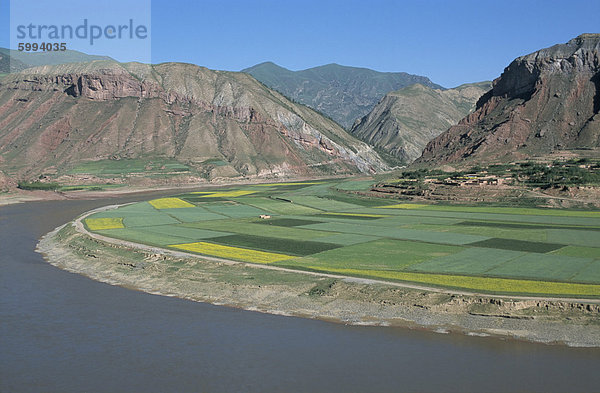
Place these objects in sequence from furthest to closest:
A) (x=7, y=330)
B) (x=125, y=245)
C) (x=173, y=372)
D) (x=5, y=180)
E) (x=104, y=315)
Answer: (x=5, y=180)
(x=125, y=245)
(x=104, y=315)
(x=7, y=330)
(x=173, y=372)

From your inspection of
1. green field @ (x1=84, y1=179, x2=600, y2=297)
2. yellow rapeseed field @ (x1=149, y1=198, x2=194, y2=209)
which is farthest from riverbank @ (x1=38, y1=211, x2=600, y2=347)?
yellow rapeseed field @ (x1=149, y1=198, x2=194, y2=209)

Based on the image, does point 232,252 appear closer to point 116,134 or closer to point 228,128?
point 116,134

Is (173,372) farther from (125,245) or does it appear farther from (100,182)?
(100,182)

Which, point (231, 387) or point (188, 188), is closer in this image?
point (231, 387)

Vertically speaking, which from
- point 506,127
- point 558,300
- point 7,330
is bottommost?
point 7,330

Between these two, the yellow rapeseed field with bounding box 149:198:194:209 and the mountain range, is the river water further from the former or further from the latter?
the mountain range

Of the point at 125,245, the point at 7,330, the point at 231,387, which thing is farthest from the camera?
the point at 125,245

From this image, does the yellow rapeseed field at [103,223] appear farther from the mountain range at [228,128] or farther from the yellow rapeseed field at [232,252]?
the mountain range at [228,128]

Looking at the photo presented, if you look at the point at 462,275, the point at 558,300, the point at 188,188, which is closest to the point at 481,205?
the point at 462,275
